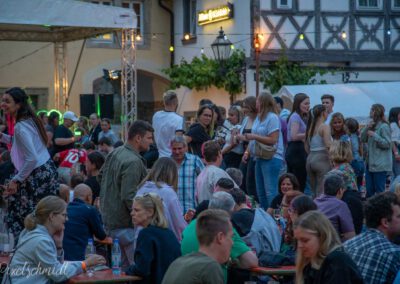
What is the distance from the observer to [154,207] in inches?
330

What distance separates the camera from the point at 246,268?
8.39 metres

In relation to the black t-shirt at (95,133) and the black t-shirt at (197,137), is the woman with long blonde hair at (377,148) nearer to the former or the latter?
the black t-shirt at (197,137)

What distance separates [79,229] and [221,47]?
51.7ft

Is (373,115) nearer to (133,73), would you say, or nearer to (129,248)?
(129,248)

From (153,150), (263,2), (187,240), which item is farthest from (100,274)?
(263,2)

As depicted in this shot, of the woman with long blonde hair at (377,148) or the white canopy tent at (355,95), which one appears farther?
the white canopy tent at (355,95)

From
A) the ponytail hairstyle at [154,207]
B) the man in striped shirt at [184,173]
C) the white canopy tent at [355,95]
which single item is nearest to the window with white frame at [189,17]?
the white canopy tent at [355,95]

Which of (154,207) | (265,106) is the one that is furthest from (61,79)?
(154,207)

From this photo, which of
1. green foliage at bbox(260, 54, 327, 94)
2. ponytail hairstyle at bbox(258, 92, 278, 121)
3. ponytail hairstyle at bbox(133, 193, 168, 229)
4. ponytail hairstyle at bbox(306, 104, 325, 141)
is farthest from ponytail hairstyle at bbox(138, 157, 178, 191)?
green foliage at bbox(260, 54, 327, 94)

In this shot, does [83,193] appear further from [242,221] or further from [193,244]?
[193,244]

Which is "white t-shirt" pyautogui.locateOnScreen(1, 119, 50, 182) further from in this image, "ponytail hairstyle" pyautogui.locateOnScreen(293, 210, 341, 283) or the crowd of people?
"ponytail hairstyle" pyautogui.locateOnScreen(293, 210, 341, 283)

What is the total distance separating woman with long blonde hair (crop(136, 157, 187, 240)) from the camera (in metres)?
9.38

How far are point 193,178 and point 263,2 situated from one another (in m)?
15.3

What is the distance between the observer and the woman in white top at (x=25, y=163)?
941cm
